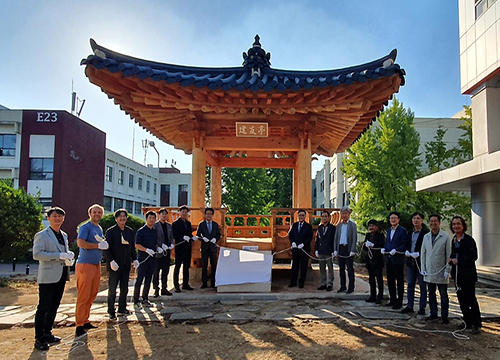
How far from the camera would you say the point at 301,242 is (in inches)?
308

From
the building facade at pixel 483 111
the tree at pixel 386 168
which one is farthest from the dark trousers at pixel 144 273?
the tree at pixel 386 168

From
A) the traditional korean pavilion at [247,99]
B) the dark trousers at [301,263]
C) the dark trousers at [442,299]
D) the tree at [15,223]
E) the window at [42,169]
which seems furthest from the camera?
the window at [42,169]

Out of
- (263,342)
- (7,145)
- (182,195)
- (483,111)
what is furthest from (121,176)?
(263,342)

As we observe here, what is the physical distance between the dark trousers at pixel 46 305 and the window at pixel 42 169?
2284cm

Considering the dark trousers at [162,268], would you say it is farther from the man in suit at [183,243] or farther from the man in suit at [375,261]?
the man in suit at [375,261]

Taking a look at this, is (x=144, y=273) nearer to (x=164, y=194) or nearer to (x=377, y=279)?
(x=377, y=279)

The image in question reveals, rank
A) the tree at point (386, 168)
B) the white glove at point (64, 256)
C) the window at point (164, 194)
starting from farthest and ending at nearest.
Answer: the window at point (164, 194) → the tree at point (386, 168) → the white glove at point (64, 256)

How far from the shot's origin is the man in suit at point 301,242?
7.79m

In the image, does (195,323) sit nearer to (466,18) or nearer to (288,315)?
(288,315)

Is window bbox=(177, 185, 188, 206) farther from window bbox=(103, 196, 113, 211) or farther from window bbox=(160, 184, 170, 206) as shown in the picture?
window bbox=(103, 196, 113, 211)

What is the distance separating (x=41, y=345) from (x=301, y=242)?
489 centimetres

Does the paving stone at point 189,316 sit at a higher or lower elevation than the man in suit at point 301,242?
lower

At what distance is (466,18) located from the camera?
1230 centimetres

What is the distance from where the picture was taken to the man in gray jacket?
5508 millimetres
